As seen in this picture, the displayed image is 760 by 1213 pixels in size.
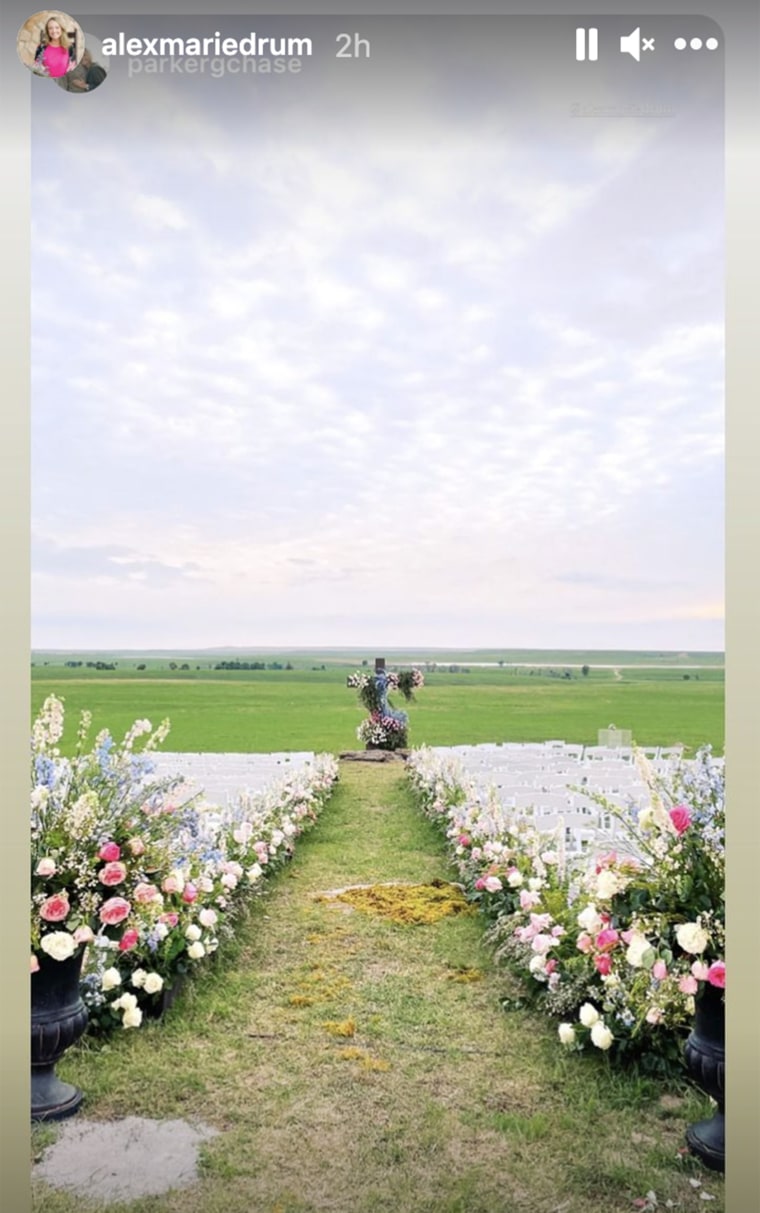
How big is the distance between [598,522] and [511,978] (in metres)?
1.36

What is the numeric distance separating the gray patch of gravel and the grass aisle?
0.10ft

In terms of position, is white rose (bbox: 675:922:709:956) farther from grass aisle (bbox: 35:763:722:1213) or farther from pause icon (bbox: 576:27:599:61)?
pause icon (bbox: 576:27:599:61)

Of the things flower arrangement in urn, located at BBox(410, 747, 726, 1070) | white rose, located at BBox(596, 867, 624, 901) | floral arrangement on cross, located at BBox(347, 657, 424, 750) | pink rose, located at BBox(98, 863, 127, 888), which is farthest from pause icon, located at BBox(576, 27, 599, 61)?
floral arrangement on cross, located at BBox(347, 657, 424, 750)

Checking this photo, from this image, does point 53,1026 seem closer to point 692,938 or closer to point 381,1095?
point 381,1095

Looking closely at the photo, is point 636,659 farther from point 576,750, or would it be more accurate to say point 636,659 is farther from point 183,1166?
point 576,750

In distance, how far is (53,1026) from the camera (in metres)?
1.55

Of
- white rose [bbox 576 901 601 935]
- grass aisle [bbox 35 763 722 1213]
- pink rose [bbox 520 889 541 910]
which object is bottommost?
grass aisle [bbox 35 763 722 1213]

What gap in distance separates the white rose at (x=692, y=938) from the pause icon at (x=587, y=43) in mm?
1405

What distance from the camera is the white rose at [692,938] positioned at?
4.47 ft

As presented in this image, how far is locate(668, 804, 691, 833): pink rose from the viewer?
141 cm

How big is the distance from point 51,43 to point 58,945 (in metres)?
1.50

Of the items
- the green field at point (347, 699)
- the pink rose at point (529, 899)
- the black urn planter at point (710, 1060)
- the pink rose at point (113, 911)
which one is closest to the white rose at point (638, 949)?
the black urn planter at point (710, 1060)

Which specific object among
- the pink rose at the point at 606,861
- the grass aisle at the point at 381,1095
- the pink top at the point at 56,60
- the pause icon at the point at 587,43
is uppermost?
the pause icon at the point at 587,43

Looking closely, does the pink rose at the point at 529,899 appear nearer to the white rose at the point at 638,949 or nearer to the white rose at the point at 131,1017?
the white rose at the point at 638,949
